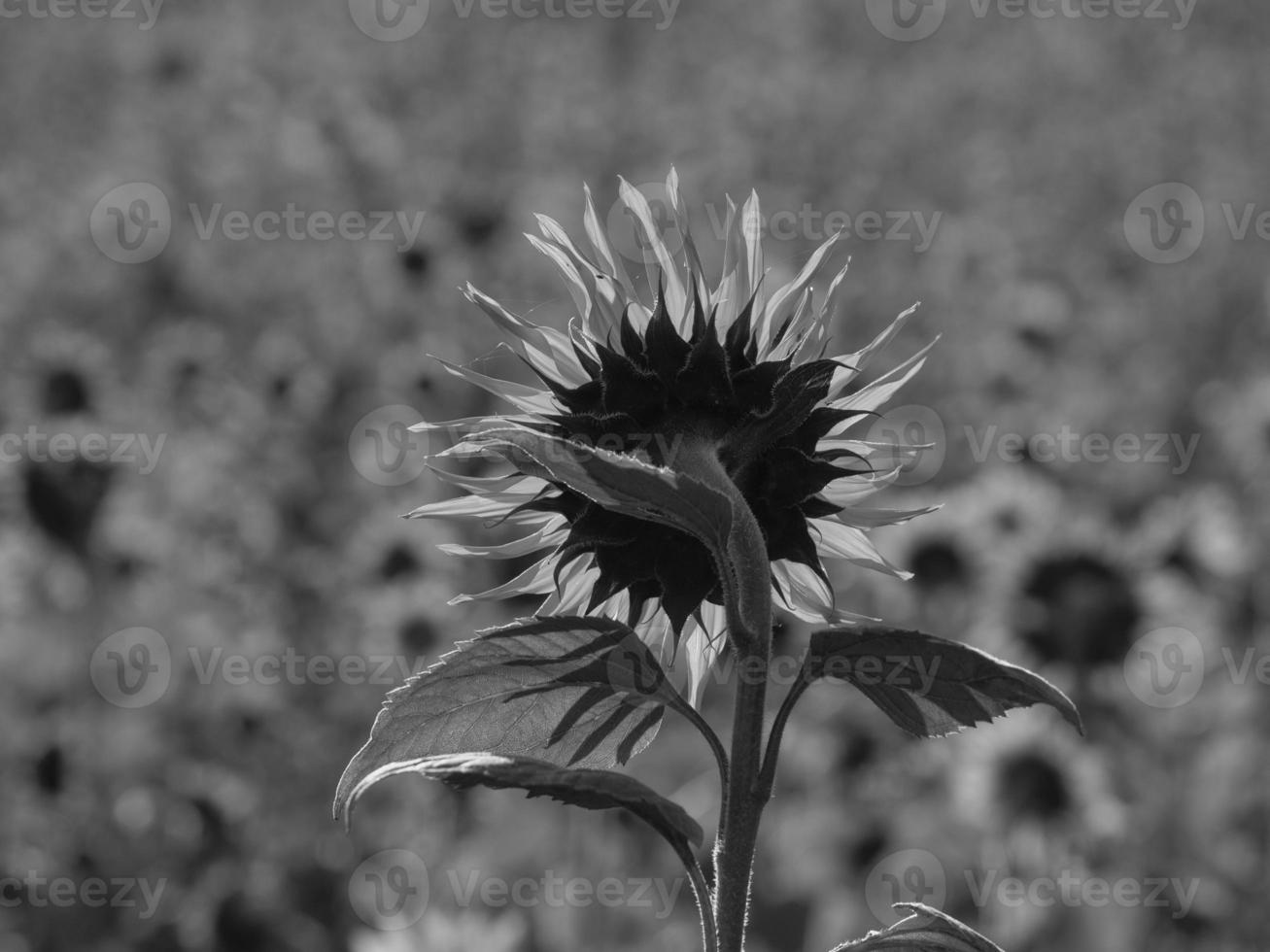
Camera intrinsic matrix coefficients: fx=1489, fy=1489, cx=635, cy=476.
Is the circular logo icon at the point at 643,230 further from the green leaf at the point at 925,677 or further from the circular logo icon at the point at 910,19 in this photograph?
the circular logo icon at the point at 910,19

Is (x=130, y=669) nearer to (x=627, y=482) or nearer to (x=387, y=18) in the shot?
(x=627, y=482)

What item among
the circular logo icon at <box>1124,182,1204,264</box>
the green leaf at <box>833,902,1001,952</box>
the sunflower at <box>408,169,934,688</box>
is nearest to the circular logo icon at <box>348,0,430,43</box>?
the circular logo icon at <box>1124,182,1204,264</box>

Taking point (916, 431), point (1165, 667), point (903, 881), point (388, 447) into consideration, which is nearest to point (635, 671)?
point (903, 881)

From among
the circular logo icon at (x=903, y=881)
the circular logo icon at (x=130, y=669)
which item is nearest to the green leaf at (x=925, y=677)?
the circular logo icon at (x=903, y=881)

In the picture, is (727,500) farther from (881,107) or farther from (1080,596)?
(881,107)

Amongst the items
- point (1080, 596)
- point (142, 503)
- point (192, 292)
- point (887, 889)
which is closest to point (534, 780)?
point (887, 889)

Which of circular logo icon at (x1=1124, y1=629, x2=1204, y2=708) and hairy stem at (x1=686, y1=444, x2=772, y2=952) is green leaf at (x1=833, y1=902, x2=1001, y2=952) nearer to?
hairy stem at (x1=686, y1=444, x2=772, y2=952)
